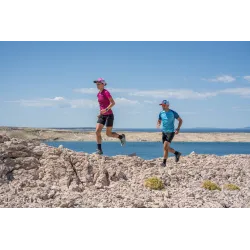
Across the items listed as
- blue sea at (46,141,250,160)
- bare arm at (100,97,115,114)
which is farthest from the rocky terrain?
blue sea at (46,141,250,160)

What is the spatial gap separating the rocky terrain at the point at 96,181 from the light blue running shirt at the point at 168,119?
1.20m

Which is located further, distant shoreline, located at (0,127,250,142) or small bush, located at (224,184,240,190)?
distant shoreline, located at (0,127,250,142)

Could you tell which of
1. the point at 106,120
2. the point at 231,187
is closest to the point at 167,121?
the point at 106,120

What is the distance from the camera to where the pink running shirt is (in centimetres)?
1107

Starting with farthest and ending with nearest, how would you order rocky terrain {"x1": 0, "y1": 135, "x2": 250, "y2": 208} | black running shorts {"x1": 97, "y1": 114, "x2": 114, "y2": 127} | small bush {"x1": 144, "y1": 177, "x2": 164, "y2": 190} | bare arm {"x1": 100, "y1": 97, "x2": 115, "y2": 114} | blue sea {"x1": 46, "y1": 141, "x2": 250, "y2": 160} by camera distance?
1. blue sea {"x1": 46, "y1": 141, "x2": 250, "y2": 160}
2. black running shorts {"x1": 97, "y1": 114, "x2": 114, "y2": 127}
3. bare arm {"x1": 100, "y1": 97, "x2": 115, "y2": 114}
4. small bush {"x1": 144, "y1": 177, "x2": 164, "y2": 190}
5. rocky terrain {"x1": 0, "y1": 135, "x2": 250, "y2": 208}

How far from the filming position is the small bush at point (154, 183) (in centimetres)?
1056

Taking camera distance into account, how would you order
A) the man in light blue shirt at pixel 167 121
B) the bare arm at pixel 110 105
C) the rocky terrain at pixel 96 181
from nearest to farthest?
the rocky terrain at pixel 96 181, the bare arm at pixel 110 105, the man in light blue shirt at pixel 167 121

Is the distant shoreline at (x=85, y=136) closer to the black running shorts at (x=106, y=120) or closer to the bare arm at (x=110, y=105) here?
the black running shorts at (x=106, y=120)

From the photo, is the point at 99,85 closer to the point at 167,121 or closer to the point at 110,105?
the point at 110,105

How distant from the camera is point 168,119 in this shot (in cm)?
1197

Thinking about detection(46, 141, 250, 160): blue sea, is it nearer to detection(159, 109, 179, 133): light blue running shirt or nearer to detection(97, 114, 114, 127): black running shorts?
detection(159, 109, 179, 133): light blue running shirt

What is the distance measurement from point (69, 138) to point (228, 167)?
169 ft

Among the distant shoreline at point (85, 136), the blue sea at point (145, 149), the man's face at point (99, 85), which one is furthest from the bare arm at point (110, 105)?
the distant shoreline at point (85, 136)

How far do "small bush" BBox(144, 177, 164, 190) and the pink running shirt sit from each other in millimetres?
2148
